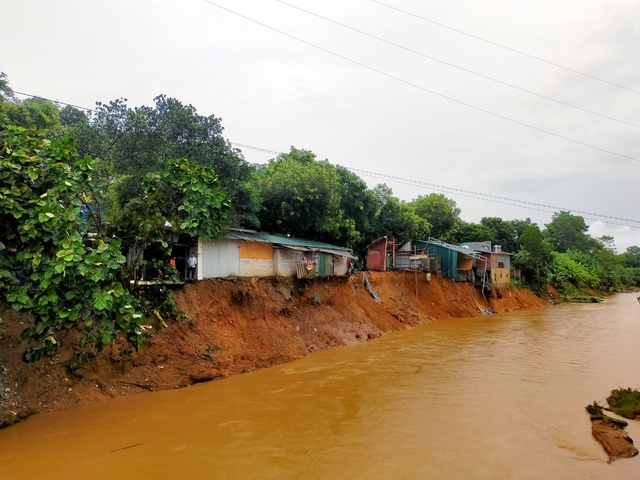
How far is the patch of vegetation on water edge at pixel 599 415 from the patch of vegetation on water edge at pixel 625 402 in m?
0.38

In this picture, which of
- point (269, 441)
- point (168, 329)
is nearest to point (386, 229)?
point (168, 329)

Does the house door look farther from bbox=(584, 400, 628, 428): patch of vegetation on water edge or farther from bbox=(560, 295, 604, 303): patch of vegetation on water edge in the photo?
bbox=(560, 295, 604, 303): patch of vegetation on water edge

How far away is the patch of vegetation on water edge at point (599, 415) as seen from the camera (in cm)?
880

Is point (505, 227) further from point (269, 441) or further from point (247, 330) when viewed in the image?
point (269, 441)

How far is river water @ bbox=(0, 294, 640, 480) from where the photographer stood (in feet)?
22.8

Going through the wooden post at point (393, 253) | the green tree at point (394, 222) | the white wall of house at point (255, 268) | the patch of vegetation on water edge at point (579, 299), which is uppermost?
the green tree at point (394, 222)

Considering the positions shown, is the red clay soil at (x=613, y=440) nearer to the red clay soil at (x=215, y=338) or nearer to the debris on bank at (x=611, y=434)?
the debris on bank at (x=611, y=434)

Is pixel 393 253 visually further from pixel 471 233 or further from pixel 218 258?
pixel 471 233

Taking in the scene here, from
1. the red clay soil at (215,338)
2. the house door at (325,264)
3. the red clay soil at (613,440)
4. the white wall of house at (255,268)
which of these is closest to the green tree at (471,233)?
the red clay soil at (215,338)

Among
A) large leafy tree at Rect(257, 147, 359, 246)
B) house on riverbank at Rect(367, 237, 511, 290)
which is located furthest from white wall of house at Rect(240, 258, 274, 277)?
house on riverbank at Rect(367, 237, 511, 290)

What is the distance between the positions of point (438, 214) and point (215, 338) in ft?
106

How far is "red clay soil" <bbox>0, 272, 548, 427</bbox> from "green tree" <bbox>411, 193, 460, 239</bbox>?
16.1 metres

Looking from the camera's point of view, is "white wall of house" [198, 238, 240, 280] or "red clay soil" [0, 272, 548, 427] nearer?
"red clay soil" [0, 272, 548, 427]

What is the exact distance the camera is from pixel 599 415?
9125 millimetres
